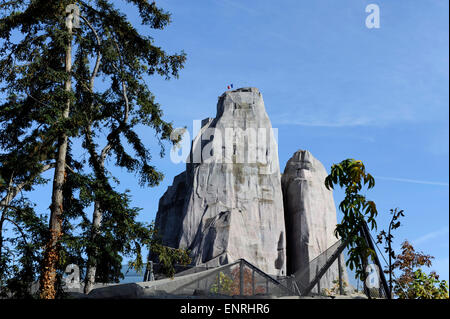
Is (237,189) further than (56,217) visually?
Yes

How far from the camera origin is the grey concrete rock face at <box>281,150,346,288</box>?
3734 centimetres

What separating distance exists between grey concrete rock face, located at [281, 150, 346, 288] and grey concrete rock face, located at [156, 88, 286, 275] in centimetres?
174

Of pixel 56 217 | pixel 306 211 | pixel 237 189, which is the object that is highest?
pixel 237 189

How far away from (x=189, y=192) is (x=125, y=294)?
82.0ft

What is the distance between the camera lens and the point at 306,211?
38.3 meters

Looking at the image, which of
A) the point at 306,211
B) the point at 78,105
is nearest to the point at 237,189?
the point at 306,211

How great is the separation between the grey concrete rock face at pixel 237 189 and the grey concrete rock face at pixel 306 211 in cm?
174

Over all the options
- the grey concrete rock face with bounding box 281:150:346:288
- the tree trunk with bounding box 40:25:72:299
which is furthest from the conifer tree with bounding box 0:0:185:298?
the grey concrete rock face with bounding box 281:150:346:288

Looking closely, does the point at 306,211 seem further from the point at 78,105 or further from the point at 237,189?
the point at 78,105

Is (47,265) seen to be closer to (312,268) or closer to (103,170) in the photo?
(103,170)

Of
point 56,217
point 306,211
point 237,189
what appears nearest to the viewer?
point 56,217

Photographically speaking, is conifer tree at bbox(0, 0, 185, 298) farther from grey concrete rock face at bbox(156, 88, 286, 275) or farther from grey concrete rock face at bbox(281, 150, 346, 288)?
grey concrete rock face at bbox(281, 150, 346, 288)

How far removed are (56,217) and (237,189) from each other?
Result: 73.4ft
